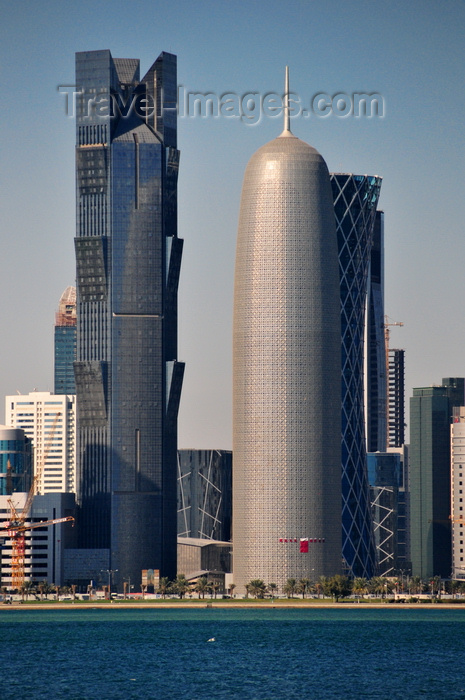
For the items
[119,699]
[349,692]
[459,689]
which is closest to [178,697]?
[119,699]

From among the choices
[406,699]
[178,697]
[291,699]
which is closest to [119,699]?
[178,697]

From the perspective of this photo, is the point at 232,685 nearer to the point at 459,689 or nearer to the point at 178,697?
the point at 178,697

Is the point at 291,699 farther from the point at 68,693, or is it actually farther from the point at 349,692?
the point at 68,693

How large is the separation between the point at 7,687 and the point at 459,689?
2092 inches

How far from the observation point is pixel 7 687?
198 metres

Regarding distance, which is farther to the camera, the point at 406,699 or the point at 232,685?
the point at 232,685

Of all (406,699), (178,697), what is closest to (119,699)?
(178,697)

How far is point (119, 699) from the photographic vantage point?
188125 millimetres

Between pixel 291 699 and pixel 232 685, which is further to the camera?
pixel 232 685

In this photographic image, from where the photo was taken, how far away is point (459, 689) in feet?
645

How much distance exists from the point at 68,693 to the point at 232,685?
66.4 feet

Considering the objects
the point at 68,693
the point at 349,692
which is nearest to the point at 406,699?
the point at 349,692

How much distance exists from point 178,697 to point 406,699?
25.6 meters

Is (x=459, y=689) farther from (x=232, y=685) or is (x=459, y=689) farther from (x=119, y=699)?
(x=119, y=699)
